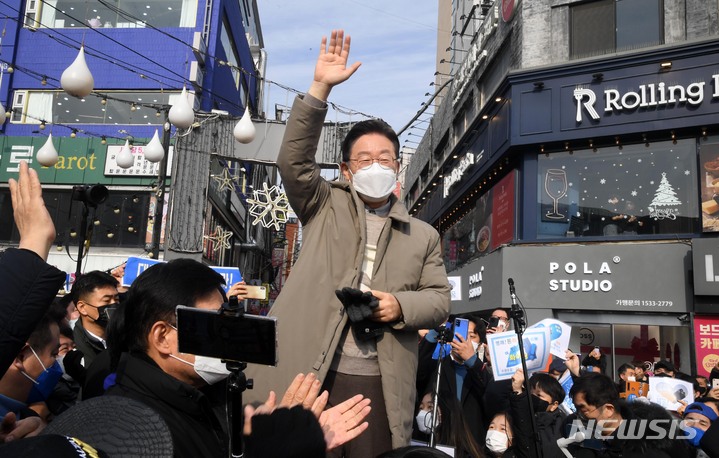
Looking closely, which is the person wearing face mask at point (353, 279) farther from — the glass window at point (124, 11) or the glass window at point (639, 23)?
the glass window at point (124, 11)

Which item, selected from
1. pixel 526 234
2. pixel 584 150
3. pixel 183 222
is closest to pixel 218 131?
pixel 183 222

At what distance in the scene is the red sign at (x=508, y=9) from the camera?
18156 millimetres

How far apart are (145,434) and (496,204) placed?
18.5 meters

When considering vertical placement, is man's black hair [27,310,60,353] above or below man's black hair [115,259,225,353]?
below

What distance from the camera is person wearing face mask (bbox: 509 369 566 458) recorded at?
471cm

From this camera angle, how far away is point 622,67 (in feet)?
51.0

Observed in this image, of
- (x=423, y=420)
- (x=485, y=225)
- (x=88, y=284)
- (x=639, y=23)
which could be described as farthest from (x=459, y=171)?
(x=88, y=284)

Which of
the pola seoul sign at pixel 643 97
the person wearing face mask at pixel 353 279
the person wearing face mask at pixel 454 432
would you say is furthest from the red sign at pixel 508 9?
the person wearing face mask at pixel 353 279

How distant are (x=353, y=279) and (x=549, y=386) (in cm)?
378

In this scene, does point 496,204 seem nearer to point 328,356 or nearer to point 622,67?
point 622,67

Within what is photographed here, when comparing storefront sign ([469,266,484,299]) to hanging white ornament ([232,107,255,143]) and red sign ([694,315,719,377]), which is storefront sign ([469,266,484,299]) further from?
hanging white ornament ([232,107,255,143])

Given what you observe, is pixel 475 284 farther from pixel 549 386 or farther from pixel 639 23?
pixel 549 386

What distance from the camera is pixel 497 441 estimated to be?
17.0 ft

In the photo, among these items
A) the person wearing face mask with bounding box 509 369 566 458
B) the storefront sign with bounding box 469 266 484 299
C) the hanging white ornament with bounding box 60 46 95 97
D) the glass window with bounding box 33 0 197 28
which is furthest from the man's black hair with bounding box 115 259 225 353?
the glass window with bounding box 33 0 197 28
